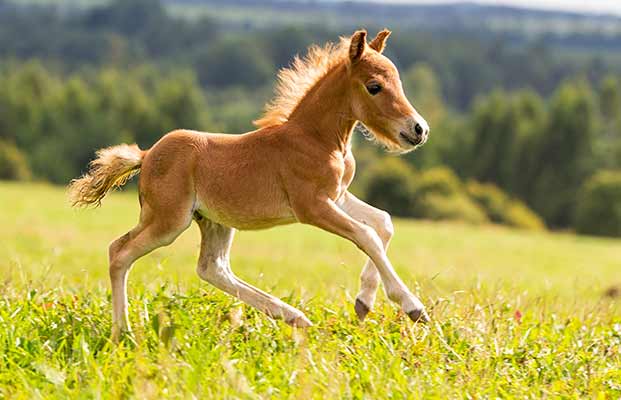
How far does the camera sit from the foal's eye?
621 centimetres

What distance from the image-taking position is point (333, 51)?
6668mm

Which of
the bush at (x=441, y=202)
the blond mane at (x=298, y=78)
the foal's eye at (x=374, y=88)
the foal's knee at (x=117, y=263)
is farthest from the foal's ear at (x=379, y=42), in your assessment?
the bush at (x=441, y=202)

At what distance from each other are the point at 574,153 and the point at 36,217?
8914 centimetres

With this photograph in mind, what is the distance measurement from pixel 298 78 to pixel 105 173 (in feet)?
4.88

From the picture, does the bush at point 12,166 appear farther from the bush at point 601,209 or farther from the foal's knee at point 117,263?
the foal's knee at point 117,263

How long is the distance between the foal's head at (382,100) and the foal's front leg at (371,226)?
56 centimetres

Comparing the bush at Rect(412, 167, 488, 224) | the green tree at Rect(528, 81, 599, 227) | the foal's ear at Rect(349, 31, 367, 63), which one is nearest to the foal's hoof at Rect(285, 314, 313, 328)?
the foal's ear at Rect(349, 31, 367, 63)

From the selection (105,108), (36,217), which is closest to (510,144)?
(105,108)

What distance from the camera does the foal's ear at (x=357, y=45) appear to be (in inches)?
243

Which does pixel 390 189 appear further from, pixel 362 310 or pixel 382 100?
pixel 382 100

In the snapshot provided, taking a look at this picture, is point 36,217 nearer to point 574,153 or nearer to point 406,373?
point 406,373

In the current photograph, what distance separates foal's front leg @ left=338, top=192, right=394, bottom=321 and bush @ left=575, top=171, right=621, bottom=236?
78.6m

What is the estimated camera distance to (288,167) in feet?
20.4

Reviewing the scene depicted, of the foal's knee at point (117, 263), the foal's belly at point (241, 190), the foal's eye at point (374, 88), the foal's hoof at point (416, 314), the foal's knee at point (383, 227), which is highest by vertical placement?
the foal's eye at point (374, 88)
